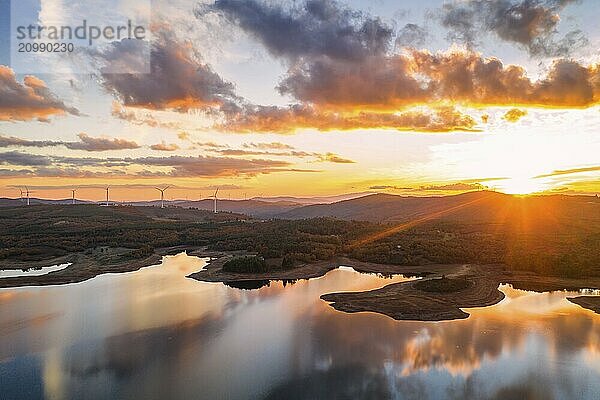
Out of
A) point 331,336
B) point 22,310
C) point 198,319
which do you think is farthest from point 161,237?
point 331,336

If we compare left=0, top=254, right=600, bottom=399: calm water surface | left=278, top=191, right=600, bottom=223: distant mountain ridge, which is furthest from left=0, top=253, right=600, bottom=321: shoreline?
left=278, top=191, right=600, bottom=223: distant mountain ridge

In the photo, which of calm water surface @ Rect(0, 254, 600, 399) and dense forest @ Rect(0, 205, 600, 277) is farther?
dense forest @ Rect(0, 205, 600, 277)

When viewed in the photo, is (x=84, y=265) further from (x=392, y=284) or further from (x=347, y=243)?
(x=347, y=243)

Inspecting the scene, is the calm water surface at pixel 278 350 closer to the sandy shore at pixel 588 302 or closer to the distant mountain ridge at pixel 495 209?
the sandy shore at pixel 588 302

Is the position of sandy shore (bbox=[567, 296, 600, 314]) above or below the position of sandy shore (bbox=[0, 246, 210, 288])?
above

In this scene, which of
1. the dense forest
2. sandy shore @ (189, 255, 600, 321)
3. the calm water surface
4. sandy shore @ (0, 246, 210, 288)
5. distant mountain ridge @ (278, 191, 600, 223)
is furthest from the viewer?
distant mountain ridge @ (278, 191, 600, 223)

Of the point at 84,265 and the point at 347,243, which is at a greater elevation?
the point at 347,243

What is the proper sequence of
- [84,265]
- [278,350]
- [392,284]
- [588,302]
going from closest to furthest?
[278,350] → [588,302] → [392,284] → [84,265]

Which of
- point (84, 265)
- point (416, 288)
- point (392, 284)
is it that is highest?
point (416, 288)

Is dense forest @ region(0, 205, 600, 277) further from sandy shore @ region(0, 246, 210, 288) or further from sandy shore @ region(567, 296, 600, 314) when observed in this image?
sandy shore @ region(567, 296, 600, 314)

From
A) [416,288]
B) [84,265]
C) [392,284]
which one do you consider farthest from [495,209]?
[84,265]

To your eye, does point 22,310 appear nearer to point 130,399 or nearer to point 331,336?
point 130,399
